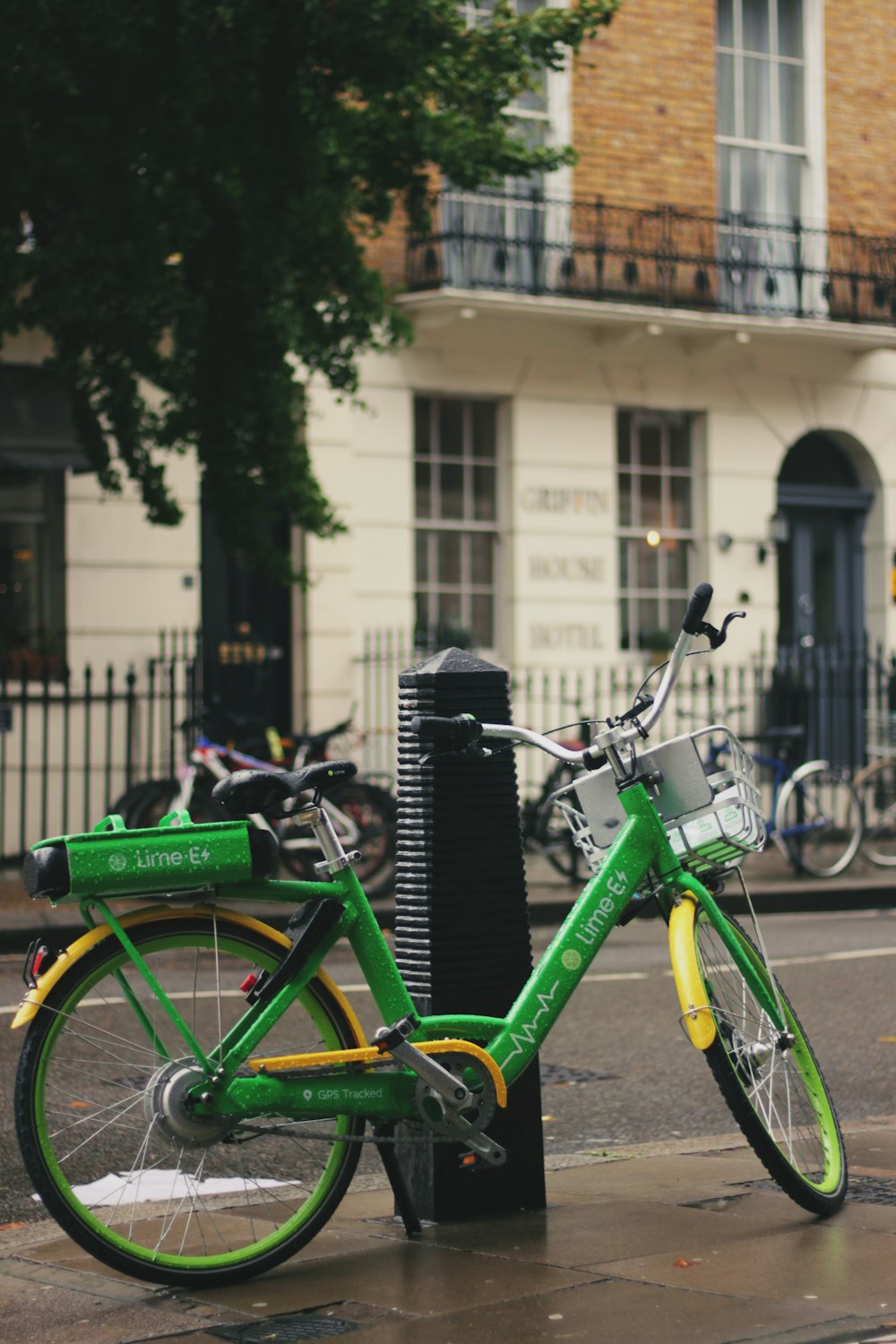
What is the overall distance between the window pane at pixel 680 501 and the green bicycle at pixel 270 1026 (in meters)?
15.6

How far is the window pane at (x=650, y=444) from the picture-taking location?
2014cm

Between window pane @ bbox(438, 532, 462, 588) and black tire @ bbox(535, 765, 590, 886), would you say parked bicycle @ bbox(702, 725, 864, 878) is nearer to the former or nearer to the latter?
black tire @ bbox(535, 765, 590, 886)

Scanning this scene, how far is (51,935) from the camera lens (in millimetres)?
11805

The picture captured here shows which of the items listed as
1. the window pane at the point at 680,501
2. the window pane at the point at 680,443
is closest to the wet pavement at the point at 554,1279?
the window pane at the point at 680,501

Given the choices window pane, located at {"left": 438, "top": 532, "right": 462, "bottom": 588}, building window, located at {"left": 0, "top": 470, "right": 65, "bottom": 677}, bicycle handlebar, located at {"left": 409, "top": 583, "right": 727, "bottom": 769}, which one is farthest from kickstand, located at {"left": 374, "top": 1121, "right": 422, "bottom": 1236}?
window pane, located at {"left": 438, "top": 532, "right": 462, "bottom": 588}

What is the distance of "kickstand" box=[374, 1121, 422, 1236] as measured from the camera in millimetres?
4566

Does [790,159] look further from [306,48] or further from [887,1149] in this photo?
[887,1149]

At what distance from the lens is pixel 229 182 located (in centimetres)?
1277

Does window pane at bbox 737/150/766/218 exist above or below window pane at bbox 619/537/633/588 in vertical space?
above

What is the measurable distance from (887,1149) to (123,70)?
9201 millimetres

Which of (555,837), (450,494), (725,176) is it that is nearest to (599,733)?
(555,837)

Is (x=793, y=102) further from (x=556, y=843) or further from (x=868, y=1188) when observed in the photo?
(x=868, y=1188)

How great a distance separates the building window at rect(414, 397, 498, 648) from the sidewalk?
13.8 m

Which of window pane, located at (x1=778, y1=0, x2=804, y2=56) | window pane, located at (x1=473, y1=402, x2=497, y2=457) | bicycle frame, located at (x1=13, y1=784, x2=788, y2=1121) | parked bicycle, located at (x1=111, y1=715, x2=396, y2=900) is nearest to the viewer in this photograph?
bicycle frame, located at (x1=13, y1=784, x2=788, y2=1121)
